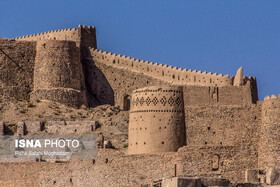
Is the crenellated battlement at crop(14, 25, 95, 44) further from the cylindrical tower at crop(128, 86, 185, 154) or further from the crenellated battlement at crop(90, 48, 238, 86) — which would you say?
the cylindrical tower at crop(128, 86, 185, 154)

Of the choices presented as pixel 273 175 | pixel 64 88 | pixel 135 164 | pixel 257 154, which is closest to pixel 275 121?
pixel 257 154

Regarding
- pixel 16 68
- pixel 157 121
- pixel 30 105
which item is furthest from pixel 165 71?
pixel 157 121

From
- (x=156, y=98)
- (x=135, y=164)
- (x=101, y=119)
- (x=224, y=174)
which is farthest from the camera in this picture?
(x=101, y=119)

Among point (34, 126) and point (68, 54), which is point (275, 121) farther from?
point (68, 54)

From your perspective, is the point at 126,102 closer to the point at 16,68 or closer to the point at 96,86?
the point at 96,86

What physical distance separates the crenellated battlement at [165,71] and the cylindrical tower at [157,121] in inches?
354

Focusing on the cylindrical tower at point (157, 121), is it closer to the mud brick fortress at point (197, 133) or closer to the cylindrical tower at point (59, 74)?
the mud brick fortress at point (197, 133)

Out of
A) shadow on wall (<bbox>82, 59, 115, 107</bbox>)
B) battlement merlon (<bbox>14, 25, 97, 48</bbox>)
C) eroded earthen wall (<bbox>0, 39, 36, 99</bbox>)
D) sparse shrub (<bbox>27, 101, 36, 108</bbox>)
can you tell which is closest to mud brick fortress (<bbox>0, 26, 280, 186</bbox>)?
shadow on wall (<bbox>82, 59, 115, 107</bbox>)

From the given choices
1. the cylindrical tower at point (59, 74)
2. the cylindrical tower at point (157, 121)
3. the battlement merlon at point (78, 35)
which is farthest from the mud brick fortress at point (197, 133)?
the battlement merlon at point (78, 35)

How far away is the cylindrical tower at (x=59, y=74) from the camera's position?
64125 mm

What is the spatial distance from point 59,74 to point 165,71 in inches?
314

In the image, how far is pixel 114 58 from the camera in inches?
2643

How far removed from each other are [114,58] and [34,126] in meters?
11.3

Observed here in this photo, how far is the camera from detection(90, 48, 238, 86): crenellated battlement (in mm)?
57094
